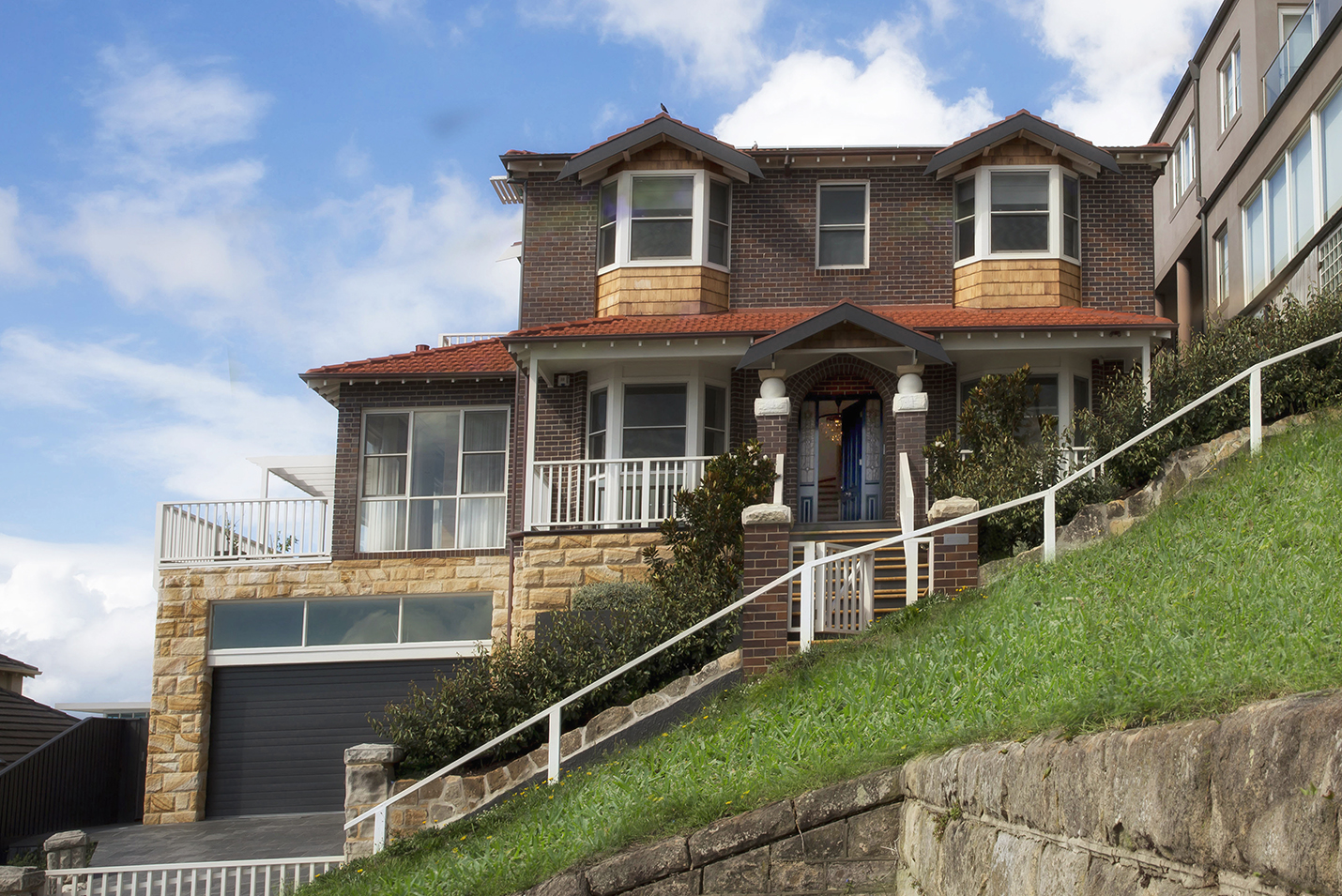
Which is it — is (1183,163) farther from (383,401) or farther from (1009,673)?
(1009,673)

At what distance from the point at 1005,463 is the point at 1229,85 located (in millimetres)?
12406

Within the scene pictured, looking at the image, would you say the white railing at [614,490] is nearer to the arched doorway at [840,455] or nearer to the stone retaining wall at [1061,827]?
the arched doorway at [840,455]

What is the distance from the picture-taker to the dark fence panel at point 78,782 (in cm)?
1694

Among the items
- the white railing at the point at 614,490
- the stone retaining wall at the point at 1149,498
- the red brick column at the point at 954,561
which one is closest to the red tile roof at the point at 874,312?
the white railing at the point at 614,490

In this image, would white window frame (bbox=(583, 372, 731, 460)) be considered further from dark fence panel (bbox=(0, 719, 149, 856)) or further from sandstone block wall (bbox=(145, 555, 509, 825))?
dark fence panel (bbox=(0, 719, 149, 856))

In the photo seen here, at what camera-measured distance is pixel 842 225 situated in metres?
19.7

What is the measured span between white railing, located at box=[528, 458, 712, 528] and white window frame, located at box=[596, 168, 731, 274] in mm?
3284

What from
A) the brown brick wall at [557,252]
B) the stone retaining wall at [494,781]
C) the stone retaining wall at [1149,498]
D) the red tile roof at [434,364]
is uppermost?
the brown brick wall at [557,252]

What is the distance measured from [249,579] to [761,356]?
7.88 m

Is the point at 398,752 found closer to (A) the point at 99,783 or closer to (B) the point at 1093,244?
(A) the point at 99,783

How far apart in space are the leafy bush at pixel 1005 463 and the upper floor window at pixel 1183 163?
33.3ft

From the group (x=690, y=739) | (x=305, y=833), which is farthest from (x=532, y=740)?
(x=305, y=833)

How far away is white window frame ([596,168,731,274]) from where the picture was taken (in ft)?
63.0

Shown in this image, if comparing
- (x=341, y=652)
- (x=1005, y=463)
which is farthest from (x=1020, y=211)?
(x=341, y=652)
